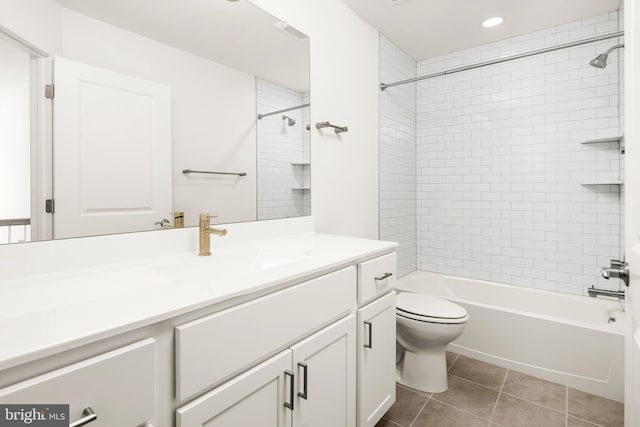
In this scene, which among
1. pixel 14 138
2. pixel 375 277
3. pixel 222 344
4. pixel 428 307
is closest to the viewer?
pixel 222 344

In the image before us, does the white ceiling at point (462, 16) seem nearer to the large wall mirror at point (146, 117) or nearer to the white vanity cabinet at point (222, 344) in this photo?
the large wall mirror at point (146, 117)

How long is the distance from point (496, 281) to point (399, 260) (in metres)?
0.82

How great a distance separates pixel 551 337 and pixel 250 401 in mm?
2030

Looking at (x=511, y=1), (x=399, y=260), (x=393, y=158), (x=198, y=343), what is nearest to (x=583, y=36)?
(x=511, y=1)

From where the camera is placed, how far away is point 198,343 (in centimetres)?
75

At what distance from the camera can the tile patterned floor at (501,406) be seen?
1.70 metres

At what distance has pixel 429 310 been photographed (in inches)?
77.1

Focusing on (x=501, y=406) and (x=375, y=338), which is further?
(x=501, y=406)

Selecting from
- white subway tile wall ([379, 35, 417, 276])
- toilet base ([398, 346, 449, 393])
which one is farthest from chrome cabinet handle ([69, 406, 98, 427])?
white subway tile wall ([379, 35, 417, 276])

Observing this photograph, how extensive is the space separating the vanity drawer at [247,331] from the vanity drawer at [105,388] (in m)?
0.08

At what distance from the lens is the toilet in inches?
74.0

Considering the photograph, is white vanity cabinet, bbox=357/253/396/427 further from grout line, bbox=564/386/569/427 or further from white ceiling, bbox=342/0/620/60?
white ceiling, bbox=342/0/620/60

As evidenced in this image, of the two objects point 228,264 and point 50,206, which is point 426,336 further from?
point 50,206

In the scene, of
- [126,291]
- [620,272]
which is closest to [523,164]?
[620,272]
